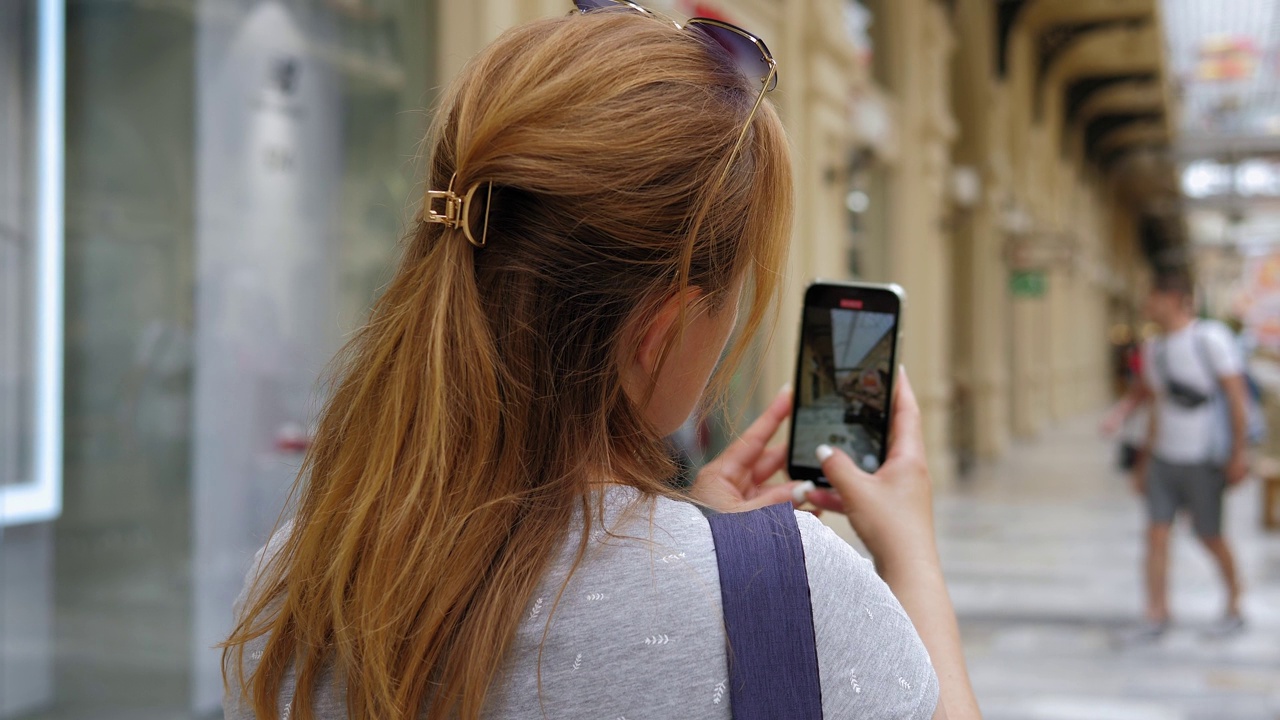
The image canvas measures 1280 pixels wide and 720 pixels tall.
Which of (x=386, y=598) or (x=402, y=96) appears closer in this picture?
(x=386, y=598)

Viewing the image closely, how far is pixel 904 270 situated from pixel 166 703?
8.00 metres

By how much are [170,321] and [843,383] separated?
2.76 metres

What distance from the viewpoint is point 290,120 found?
12.9 feet

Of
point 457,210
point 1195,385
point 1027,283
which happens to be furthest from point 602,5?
point 1027,283

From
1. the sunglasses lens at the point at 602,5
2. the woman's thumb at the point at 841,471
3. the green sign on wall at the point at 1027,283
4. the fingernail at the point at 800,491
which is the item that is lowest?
the fingernail at the point at 800,491

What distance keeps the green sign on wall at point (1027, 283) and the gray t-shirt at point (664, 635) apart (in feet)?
54.9

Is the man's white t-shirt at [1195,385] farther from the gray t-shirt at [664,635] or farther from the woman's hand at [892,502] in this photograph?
the gray t-shirt at [664,635]

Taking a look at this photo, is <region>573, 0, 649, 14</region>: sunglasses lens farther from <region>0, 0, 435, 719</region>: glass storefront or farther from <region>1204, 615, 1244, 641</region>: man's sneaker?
<region>1204, 615, 1244, 641</region>: man's sneaker

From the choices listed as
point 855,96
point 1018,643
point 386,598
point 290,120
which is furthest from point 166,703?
point 855,96

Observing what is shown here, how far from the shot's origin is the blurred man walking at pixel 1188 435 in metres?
5.45

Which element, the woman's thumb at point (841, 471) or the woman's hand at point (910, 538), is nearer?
the woman's hand at point (910, 538)

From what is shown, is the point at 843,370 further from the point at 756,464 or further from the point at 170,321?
the point at 170,321

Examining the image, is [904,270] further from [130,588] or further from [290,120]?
[130,588]

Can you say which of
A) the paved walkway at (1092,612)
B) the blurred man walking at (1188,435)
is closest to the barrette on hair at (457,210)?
the paved walkway at (1092,612)
